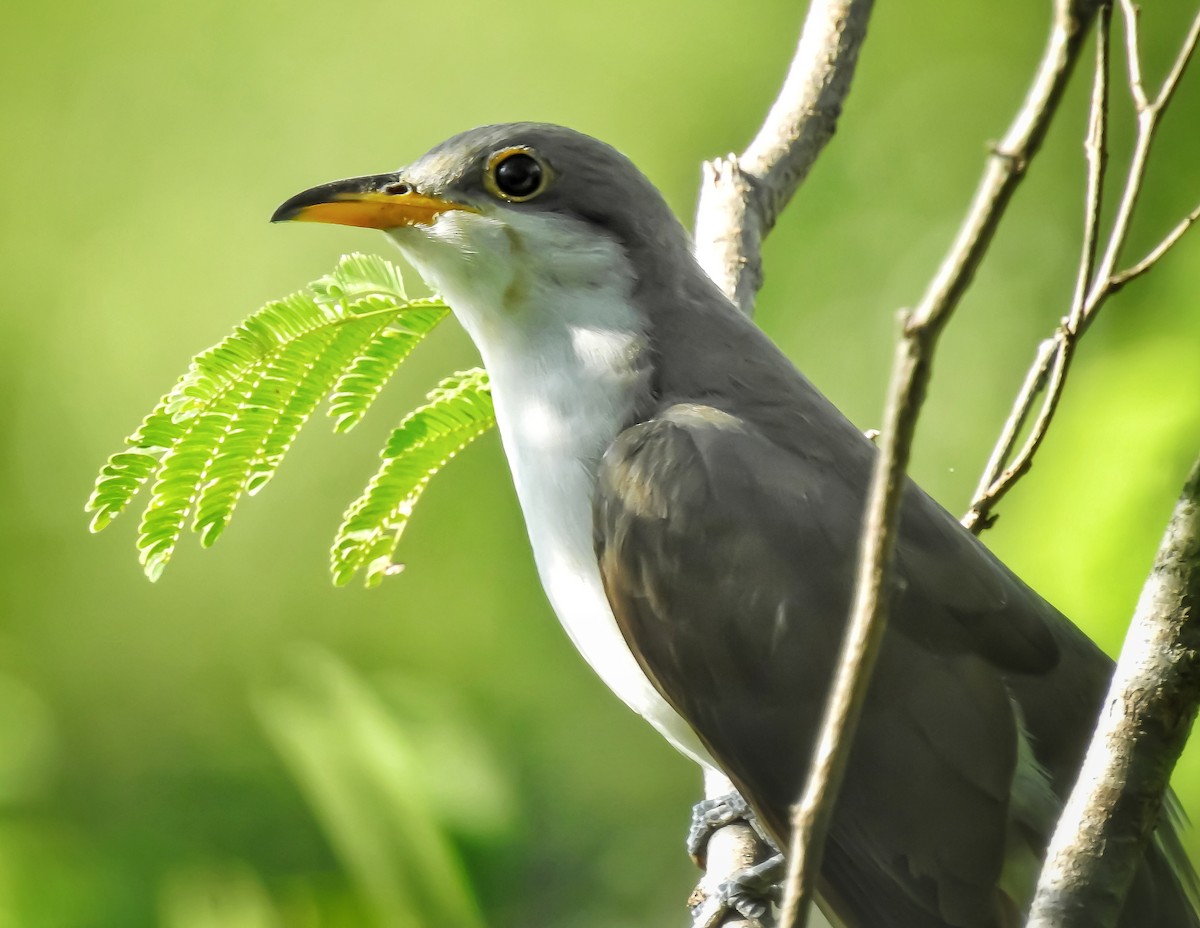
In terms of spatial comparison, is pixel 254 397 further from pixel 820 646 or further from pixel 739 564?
pixel 820 646

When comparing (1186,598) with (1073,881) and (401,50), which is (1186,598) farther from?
(401,50)

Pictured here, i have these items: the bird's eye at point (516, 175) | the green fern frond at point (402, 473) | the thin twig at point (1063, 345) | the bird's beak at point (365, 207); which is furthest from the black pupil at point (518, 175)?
the thin twig at point (1063, 345)

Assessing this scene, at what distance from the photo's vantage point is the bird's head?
11.6ft

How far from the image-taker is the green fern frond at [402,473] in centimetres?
369

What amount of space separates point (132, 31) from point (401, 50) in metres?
1.94

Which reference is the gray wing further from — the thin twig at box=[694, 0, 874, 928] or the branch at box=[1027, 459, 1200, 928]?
the thin twig at box=[694, 0, 874, 928]

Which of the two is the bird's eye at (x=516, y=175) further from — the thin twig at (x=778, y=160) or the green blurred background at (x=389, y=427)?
the green blurred background at (x=389, y=427)

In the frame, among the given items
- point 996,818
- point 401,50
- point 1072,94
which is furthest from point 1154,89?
point 996,818

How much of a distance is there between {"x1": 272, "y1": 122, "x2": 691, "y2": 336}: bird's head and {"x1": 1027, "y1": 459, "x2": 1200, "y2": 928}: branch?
6.24 ft

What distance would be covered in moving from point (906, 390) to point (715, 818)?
8.17ft

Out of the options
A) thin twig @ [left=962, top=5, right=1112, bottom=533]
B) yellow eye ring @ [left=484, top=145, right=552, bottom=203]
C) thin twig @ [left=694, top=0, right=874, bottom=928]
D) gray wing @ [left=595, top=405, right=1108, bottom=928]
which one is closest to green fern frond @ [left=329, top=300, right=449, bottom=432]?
yellow eye ring @ [left=484, top=145, right=552, bottom=203]

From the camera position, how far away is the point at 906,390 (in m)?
1.50

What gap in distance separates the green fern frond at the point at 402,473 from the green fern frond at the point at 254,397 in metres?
0.18

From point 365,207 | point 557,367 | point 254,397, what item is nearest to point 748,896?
point 557,367
